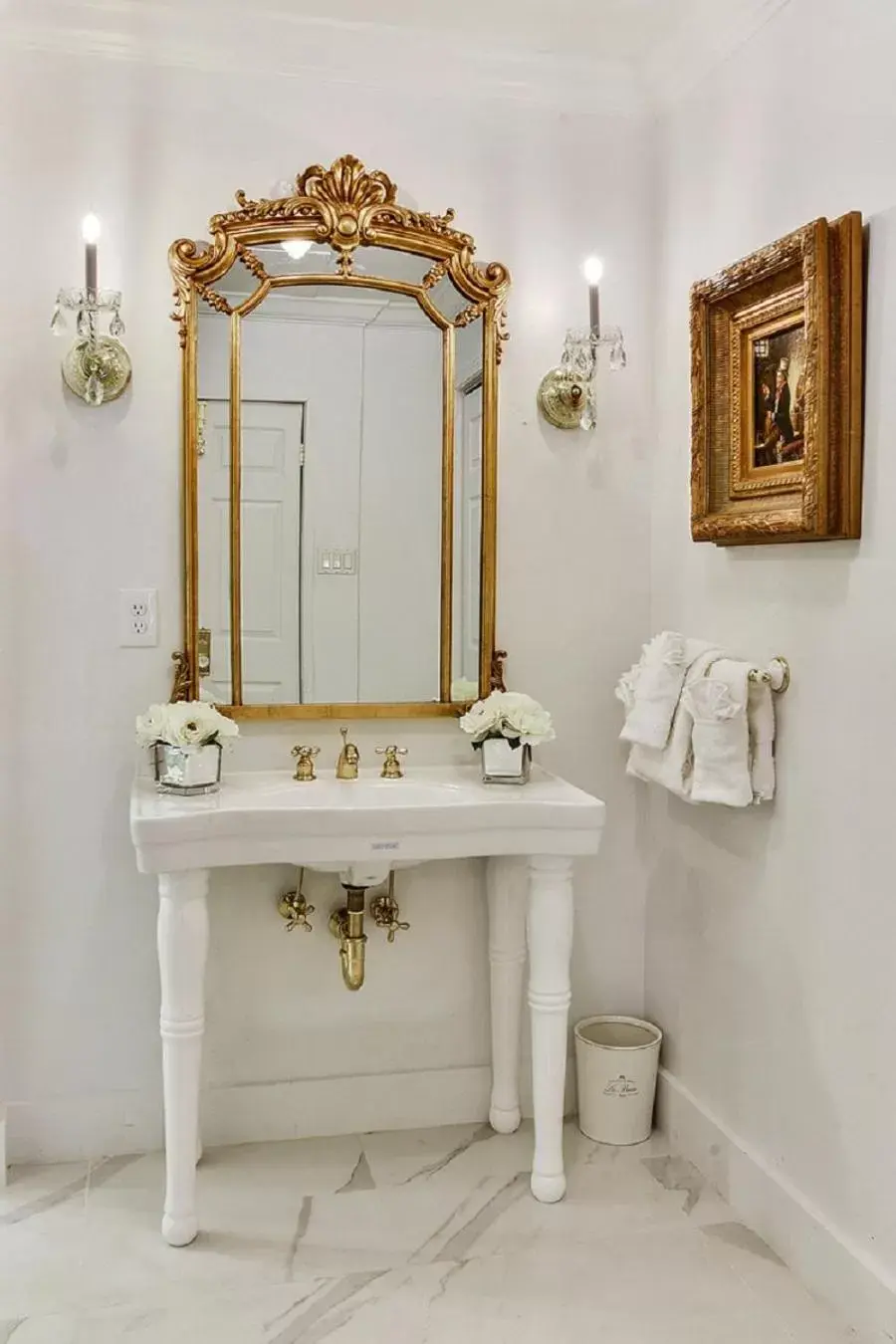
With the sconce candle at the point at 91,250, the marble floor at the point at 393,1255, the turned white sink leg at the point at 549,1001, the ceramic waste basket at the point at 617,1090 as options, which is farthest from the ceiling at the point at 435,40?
the marble floor at the point at 393,1255

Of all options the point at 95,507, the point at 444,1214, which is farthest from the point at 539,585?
the point at 444,1214

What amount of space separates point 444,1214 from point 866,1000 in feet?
3.06

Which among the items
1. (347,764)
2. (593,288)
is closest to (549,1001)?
(347,764)

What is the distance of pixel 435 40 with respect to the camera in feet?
8.27

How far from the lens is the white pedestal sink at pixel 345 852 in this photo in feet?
7.02

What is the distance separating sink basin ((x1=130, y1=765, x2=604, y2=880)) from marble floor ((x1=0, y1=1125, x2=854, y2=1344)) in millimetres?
669

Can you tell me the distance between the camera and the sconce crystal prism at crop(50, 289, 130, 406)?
2.32m

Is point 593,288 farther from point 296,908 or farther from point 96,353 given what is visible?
point 296,908

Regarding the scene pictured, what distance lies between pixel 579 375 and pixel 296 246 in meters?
0.66

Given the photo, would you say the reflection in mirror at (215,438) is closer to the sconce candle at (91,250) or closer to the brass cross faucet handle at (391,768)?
the sconce candle at (91,250)

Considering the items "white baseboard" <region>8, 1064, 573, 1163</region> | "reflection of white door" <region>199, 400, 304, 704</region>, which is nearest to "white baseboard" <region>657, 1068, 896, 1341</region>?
"white baseboard" <region>8, 1064, 573, 1163</region>

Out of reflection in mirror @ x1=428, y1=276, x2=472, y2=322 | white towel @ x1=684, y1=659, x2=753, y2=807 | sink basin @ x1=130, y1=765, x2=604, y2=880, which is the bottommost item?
sink basin @ x1=130, y1=765, x2=604, y2=880

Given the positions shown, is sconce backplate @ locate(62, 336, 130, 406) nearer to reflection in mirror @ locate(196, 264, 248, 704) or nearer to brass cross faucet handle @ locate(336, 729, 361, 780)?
reflection in mirror @ locate(196, 264, 248, 704)

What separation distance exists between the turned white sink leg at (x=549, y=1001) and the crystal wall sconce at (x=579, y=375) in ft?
3.27
